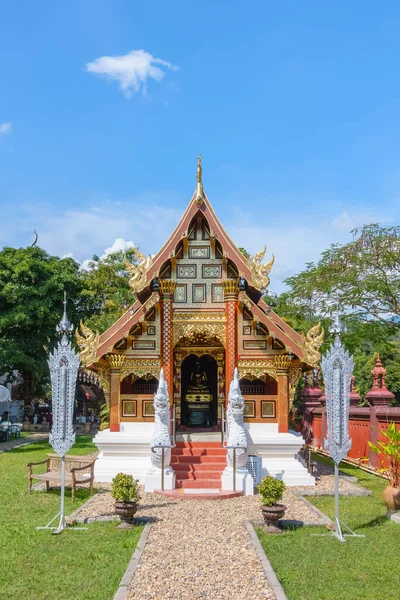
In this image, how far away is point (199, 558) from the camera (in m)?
7.23

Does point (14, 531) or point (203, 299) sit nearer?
point (14, 531)

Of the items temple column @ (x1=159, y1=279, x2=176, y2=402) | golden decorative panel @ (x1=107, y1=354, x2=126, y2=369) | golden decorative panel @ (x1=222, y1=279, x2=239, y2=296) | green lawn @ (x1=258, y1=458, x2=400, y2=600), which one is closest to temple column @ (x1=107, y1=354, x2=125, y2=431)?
golden decorative panel @ (x1=107, y1=354, x2=126, y2=369)

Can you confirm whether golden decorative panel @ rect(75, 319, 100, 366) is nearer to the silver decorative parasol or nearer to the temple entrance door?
the temple entrance door

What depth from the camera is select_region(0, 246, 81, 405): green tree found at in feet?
84.3

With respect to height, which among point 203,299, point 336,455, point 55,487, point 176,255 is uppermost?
point 176,255

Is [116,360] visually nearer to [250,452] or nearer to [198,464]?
[198,464]

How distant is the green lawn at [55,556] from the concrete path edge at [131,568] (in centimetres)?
8

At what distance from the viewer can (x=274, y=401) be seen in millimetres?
13734

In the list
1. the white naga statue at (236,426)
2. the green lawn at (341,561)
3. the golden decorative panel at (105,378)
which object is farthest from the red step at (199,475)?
the green lawn at (341,561)

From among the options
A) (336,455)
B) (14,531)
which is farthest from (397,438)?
(14,531)

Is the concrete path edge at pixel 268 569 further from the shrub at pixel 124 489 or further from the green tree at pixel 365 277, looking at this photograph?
Result: the green tree at pixel 365 277

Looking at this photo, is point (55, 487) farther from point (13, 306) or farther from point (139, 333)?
point (13, 306)

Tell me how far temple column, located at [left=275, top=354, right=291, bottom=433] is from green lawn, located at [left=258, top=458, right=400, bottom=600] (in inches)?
153

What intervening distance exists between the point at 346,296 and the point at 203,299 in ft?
22.0
